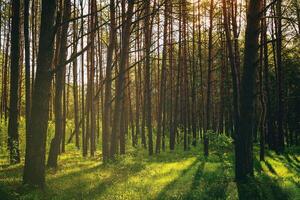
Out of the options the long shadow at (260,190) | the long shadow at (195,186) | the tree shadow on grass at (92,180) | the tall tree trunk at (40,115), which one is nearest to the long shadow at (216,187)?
the long shadow at (195,186)

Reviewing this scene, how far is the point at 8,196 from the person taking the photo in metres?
9.02

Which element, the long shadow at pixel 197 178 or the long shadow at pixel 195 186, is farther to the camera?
the long shadow at pixel 197 178

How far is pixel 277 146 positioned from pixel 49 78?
18.2 metres

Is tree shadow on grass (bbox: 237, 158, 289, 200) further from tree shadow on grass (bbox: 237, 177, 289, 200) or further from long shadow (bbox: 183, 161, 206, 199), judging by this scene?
long shadow (bbox: 183, 161, 206, 199)

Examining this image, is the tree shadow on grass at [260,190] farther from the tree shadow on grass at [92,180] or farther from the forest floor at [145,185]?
the tree shadow on grass at [92,180]

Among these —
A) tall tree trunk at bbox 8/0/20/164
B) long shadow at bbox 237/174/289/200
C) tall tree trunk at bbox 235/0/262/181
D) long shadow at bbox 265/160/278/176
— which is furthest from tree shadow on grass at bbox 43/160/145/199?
long shadow at bbox 265/160/278/176

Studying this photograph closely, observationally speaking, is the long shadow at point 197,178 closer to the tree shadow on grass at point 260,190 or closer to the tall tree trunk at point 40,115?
the tree shadow on grass at point 260,190

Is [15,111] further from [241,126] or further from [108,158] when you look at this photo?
[241,126]

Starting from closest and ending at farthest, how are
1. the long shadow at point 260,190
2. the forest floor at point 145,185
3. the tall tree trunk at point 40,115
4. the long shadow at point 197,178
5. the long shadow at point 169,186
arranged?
the forest floor at point 145,185 → the long shadow at point 169,186 → the long shadow at point 260,190 → the tall tree trunk at point 40,115 → the long shadow at point 197,178

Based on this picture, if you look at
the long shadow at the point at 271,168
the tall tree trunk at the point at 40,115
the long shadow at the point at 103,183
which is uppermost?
the tall tree trunk at the point at 40,115

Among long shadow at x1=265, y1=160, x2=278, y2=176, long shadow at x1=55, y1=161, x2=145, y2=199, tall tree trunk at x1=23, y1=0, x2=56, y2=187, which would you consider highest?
tall tree trunk at x1=23, y1=0, x2=56, y2=187

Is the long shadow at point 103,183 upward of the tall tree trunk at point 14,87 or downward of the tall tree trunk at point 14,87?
downward

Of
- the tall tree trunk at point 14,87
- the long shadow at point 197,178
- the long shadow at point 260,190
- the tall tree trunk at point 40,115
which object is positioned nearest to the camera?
the long shadow at point 260,190

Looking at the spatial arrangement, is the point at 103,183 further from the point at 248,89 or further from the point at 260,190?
the point at 248,89
